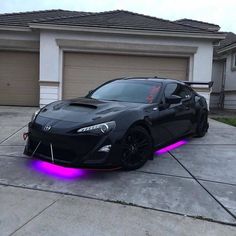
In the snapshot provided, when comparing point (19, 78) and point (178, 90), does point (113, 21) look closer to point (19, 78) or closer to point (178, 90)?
point (19, 78)

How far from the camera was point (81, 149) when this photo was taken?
4.15 m

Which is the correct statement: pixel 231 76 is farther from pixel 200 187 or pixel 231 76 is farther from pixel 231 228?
pixel 231 228

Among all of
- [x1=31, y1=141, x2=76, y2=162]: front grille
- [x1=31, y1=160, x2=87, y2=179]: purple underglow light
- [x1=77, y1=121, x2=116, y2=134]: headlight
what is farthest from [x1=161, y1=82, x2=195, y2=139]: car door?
[x1=31, y1=141, x2=76, y2=162]: front grille

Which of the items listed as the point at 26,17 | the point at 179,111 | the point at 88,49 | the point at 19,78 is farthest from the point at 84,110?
the point at 26,17

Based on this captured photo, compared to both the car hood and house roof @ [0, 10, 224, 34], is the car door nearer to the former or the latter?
the car hood

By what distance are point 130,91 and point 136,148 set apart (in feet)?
4.64

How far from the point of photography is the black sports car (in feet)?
13.7

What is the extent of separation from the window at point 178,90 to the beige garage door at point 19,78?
8485 millimetres

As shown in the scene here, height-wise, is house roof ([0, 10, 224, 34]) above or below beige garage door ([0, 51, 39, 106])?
above

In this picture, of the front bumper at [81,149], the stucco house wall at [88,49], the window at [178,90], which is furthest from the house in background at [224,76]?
the front bumper at [81,149]

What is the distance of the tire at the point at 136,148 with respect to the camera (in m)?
4.54

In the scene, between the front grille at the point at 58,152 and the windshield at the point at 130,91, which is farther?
the windshield at the point at 130,91

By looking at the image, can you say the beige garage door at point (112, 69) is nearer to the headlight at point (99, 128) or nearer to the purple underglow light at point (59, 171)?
the purple underglow light at point (59, 171)

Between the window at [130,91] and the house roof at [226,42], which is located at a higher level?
the house roof at [226,42]
